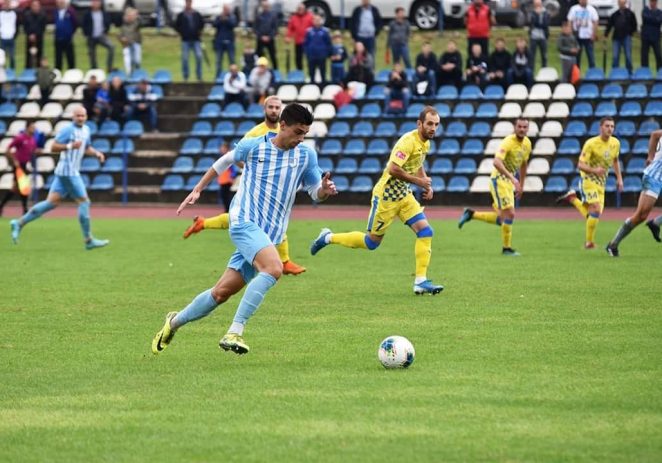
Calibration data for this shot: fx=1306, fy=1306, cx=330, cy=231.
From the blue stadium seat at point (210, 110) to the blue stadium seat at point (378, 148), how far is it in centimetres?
449

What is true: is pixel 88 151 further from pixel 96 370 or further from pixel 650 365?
pixel 650 365

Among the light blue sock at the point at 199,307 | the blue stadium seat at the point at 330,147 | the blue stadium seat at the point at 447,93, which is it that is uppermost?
the light blue sock at the point at 199,307

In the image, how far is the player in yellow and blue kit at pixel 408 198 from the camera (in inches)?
569

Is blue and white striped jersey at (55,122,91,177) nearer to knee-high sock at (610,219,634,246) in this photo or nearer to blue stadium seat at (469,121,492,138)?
knee-high sock at (610,219,634,246)

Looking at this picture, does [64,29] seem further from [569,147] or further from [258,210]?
[258,210]

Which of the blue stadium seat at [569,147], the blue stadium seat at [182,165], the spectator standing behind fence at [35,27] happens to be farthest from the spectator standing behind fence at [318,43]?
the spectator standing behind fence at [35,27]

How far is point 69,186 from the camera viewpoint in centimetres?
2084

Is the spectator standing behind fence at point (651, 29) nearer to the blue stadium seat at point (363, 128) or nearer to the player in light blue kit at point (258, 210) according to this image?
the blue stadium seat at point (363, 128)

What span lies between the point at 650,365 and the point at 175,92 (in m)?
28.8

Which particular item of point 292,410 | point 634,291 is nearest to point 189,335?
point 292,410

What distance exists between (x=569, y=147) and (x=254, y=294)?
2285cm

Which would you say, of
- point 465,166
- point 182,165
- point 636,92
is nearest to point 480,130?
point 465,166

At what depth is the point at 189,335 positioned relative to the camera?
1132cm

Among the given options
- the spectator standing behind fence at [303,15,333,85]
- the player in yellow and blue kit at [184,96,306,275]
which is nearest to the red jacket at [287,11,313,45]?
the spectator standing behind fence at [303,15,333,85]
